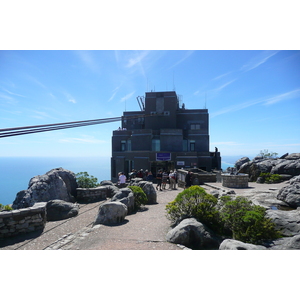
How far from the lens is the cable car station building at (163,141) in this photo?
100 feet

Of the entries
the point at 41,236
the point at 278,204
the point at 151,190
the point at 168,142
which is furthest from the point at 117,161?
the point at 278,204

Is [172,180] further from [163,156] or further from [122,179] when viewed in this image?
[163,156]

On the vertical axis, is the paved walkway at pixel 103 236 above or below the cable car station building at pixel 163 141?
below

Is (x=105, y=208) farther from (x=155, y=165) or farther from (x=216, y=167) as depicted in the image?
(x=216, y=167)

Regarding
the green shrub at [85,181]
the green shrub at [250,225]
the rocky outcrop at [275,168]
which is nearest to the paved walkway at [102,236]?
the green shrub at [250,225]

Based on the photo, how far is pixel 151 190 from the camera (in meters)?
12.1

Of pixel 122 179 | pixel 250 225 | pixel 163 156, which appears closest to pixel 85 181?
pixel 122 179

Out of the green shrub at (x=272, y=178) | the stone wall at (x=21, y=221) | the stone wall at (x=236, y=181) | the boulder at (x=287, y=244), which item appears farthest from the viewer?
the green shrub at (x=272, y=178)

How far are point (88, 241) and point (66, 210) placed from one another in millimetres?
5546

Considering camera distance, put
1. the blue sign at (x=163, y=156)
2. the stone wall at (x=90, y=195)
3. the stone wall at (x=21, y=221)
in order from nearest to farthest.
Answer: the stone wall at (x=21, y=221)
the stone wall at (x=90, y=195)
the blue sign at (x=163, y=156)

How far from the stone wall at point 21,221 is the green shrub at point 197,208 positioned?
612 cm

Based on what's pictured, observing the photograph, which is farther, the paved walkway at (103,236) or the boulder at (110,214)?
the boulder at (110,214)

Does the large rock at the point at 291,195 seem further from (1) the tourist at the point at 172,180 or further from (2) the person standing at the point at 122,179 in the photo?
(2) the person standing at the point at 122,179

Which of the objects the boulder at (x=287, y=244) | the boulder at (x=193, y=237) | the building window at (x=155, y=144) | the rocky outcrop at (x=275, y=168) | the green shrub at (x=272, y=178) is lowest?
the boulder at (x=193, y=237)
